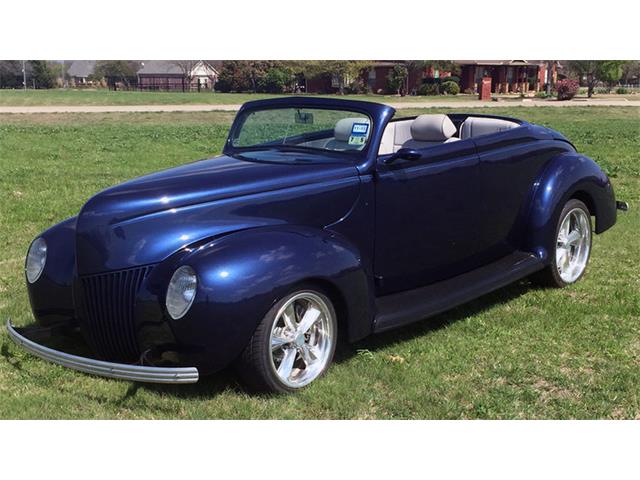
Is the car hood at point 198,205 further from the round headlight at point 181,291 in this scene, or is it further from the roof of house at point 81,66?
the roof of house at point 81,66

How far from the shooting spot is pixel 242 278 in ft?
12.0

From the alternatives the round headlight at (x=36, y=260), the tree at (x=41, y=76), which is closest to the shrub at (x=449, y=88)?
the tree at (x=41, y=76)

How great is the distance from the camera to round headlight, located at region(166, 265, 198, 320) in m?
3.62

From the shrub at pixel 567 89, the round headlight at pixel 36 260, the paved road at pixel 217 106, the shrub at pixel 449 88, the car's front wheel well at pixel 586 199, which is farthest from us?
the shrub at pixel 567 89

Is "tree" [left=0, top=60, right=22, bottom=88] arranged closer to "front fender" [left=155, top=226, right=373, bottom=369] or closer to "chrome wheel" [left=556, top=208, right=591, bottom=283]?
"front fender" [left=155, top=226, right=373, bottom=369]

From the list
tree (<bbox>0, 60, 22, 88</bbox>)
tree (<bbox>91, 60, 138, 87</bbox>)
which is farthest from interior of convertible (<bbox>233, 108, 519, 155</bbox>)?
tree (<bbox>91, 60, 138, 87</bbox>)

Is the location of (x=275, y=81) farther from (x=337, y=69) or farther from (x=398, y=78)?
(x=398, y=78)

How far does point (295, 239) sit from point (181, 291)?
720mm

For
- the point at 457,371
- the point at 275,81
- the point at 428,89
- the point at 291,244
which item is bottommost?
the point at 457,371

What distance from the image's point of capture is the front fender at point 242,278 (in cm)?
359

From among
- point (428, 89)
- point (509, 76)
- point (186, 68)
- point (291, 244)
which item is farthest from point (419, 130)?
point (509, 76)

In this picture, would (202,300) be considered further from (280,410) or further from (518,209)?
(518,209)

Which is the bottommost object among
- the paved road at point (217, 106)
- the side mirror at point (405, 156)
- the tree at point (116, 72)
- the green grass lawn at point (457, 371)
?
the green grass lawn at point (457, 371)

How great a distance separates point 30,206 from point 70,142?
8.81 meters
